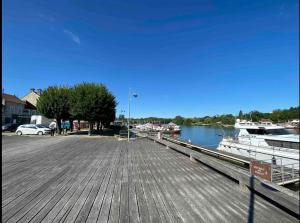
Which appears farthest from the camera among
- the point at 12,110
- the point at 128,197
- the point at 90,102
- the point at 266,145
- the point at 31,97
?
the point at 31,97

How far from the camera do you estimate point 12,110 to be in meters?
47.9

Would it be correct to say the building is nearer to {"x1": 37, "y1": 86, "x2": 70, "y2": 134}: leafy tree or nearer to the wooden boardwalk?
{"x1": 37, "y1": 86, "x2": 70, "y2": 134}: leafy tree

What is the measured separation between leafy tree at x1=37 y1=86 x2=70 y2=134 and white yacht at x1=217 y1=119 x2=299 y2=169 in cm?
2465

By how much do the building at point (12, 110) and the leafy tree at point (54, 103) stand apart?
1767 centimetres

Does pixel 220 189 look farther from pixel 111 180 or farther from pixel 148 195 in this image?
pixel 111 180

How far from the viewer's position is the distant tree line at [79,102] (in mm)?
28859

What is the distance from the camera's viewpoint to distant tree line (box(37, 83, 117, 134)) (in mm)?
28859

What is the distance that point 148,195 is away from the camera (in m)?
5.40

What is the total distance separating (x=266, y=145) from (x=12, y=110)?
52.8m

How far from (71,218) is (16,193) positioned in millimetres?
2504

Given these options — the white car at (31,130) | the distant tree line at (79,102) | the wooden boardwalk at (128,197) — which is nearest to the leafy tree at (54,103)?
the distant tree line at (79,102)

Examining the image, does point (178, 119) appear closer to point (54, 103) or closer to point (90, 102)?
point (54, 103)

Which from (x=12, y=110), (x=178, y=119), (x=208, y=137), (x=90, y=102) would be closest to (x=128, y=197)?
(x=90, y=102)

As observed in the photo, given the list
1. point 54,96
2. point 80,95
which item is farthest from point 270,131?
point 54,96
